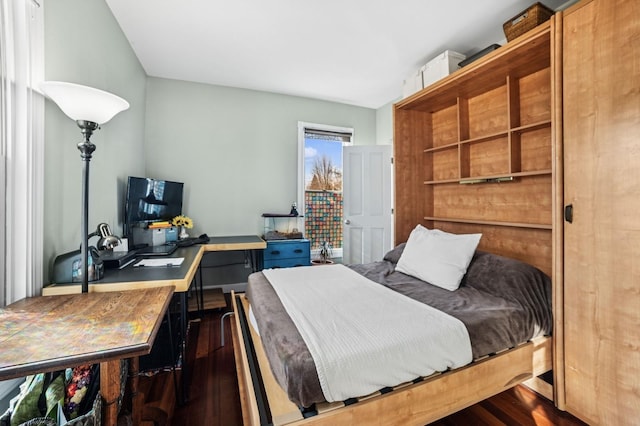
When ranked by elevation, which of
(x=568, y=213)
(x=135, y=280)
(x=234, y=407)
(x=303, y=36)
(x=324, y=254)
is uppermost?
(x=303, y=36)

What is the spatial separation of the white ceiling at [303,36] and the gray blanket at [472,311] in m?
1.89

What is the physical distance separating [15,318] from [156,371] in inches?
46.9

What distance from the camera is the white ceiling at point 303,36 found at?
2061 millimetres

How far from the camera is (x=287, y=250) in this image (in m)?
3.25

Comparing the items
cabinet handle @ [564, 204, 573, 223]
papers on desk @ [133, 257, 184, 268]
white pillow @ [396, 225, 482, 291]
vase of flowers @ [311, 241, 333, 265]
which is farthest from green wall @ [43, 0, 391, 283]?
cabinet handle @ [564, 204, 573, 223]

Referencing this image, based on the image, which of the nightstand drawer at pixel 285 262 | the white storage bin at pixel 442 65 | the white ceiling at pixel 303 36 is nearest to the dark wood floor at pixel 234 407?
the nightstand drawer at pixel 285 262

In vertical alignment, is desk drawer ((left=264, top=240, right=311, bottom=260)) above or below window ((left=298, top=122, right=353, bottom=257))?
below

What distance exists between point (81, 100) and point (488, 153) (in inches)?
112

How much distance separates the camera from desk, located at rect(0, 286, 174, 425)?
811 millimetres

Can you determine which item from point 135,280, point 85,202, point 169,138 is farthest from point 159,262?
point 169,138

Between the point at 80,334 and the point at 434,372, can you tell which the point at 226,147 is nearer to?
the point at 80,334

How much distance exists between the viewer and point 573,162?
4.93 ft

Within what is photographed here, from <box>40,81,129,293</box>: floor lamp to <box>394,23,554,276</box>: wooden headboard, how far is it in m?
2.39

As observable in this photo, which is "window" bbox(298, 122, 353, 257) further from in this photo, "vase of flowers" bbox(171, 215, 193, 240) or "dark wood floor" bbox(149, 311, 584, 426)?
"dark wood floor" bbox(149, 311, 584, 426)
